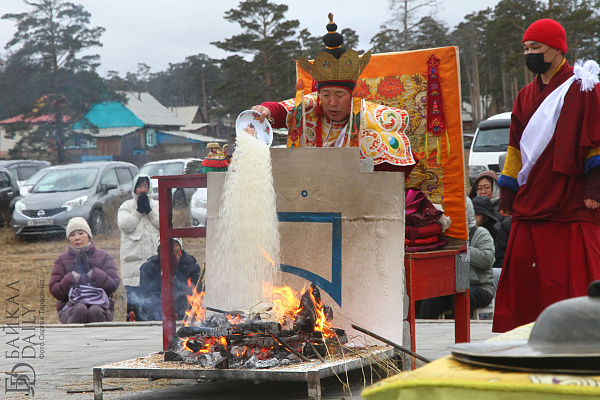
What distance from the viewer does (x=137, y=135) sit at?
42656 millimetres

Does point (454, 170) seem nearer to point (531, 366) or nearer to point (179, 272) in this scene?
point (179, 272)

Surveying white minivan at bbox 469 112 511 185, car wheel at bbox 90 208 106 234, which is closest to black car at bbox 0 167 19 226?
car wheel at bbox 90 208 106 234

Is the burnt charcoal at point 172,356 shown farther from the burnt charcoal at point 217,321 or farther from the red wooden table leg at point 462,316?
the red wooden table leg at point 462,316

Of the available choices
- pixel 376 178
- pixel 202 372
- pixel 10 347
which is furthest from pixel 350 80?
pixel 10 347

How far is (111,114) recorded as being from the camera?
1462 inches

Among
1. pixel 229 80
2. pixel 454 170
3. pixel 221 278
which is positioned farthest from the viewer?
pixel 229 80

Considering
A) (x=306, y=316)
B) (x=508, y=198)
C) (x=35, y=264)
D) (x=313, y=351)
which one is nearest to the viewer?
(x=313, y=351)

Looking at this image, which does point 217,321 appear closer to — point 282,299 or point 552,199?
point 282,299

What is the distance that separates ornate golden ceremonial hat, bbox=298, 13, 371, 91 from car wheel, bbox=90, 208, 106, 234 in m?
12.0

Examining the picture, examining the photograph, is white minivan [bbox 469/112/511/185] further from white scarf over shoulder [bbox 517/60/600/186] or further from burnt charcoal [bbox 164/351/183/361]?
burnt charcoal [bbox 164/351/183/361]

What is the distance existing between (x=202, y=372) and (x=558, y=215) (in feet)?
6.57

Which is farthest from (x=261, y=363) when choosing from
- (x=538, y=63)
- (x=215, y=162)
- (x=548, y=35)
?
(x=215, y=162)

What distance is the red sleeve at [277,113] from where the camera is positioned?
4312mm

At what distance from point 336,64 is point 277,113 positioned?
0.48 meters
